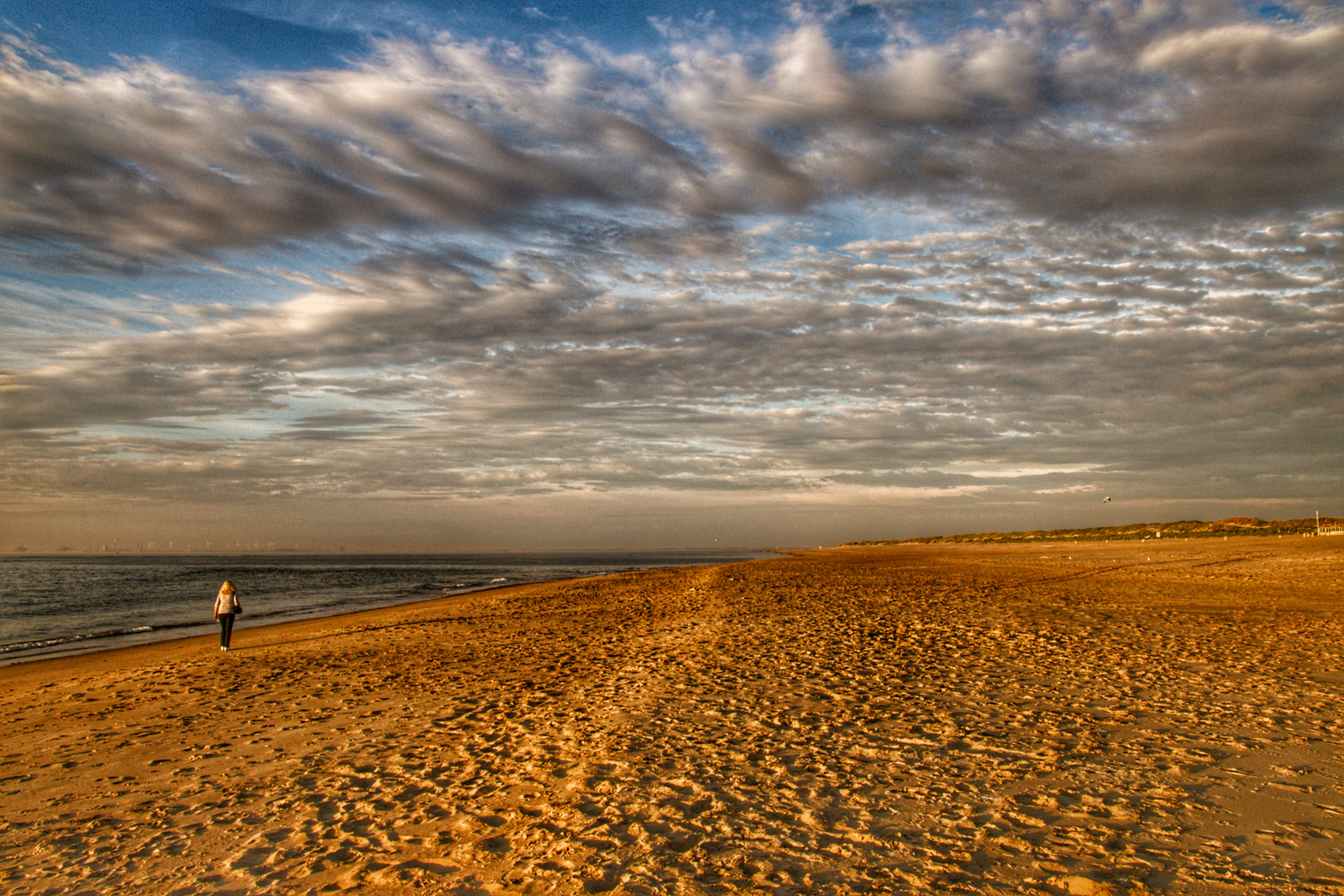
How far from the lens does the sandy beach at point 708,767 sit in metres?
5.32

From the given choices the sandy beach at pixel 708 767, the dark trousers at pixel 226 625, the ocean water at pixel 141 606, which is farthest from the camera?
the ocean water at pixel 141 606

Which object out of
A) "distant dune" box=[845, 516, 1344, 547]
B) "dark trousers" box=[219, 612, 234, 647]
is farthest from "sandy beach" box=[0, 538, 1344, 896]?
"distant dune" box=[845, 516, 1344, 547]

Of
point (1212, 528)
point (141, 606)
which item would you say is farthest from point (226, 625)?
point (1212, 528)

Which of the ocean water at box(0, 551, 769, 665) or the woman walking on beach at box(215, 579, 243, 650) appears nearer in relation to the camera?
the woman walking on beach at box(215, 579, 243, 650)

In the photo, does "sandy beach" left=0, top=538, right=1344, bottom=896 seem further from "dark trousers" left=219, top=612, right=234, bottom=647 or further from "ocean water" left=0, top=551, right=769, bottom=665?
"ocean water" left=0, top=551, right=769, bottom=665

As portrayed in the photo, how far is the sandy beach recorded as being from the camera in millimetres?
5324

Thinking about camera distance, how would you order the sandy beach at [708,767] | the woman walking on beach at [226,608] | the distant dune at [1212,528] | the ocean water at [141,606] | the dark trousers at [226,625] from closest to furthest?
1. the sandy beach at [708,767]
2. the woman walking on beach at [226,608]
3. the dark trousers at [226,625]
4. the ocean water at [141,606]
5. the distant dune at [1212,528]

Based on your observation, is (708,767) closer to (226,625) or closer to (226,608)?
(226,608)

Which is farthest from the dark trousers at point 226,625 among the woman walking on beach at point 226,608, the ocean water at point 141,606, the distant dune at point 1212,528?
the distant dune at point 1212,528

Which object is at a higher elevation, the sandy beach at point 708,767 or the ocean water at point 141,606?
the sandy beach at point 708,767

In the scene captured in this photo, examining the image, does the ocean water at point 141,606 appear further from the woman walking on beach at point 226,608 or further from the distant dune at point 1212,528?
the distant dune at point 1212,528

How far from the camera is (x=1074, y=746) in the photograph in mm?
7773

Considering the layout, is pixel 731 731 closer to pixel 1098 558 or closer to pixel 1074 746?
pixel 1074 746

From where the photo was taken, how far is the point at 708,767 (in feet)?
24.1
